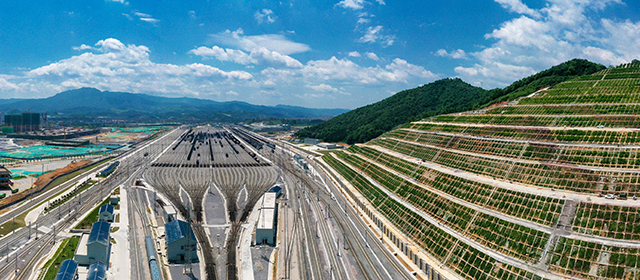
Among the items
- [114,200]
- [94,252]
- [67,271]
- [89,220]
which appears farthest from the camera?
[114,200]

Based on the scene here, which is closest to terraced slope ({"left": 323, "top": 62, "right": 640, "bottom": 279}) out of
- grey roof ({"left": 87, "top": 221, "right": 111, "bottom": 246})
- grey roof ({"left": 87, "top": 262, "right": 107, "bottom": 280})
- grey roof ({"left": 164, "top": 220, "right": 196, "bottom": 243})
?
grey roof ({"left": 164, "top": 220, "right": 196, "bottom": 243})

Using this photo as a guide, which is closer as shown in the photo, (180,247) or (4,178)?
(180,247)

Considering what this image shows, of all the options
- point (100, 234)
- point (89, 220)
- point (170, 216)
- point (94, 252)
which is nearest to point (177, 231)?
point (100, 234)

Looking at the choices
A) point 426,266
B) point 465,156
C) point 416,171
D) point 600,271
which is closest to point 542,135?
point 465,156

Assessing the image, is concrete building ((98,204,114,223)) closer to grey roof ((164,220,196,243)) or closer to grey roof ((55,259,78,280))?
grey roof ((164,220,196,243))

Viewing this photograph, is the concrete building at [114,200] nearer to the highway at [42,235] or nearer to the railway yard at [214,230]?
the railway yard at [214,230]

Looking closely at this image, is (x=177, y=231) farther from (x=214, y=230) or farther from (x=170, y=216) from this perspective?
(x=170, y=216)
